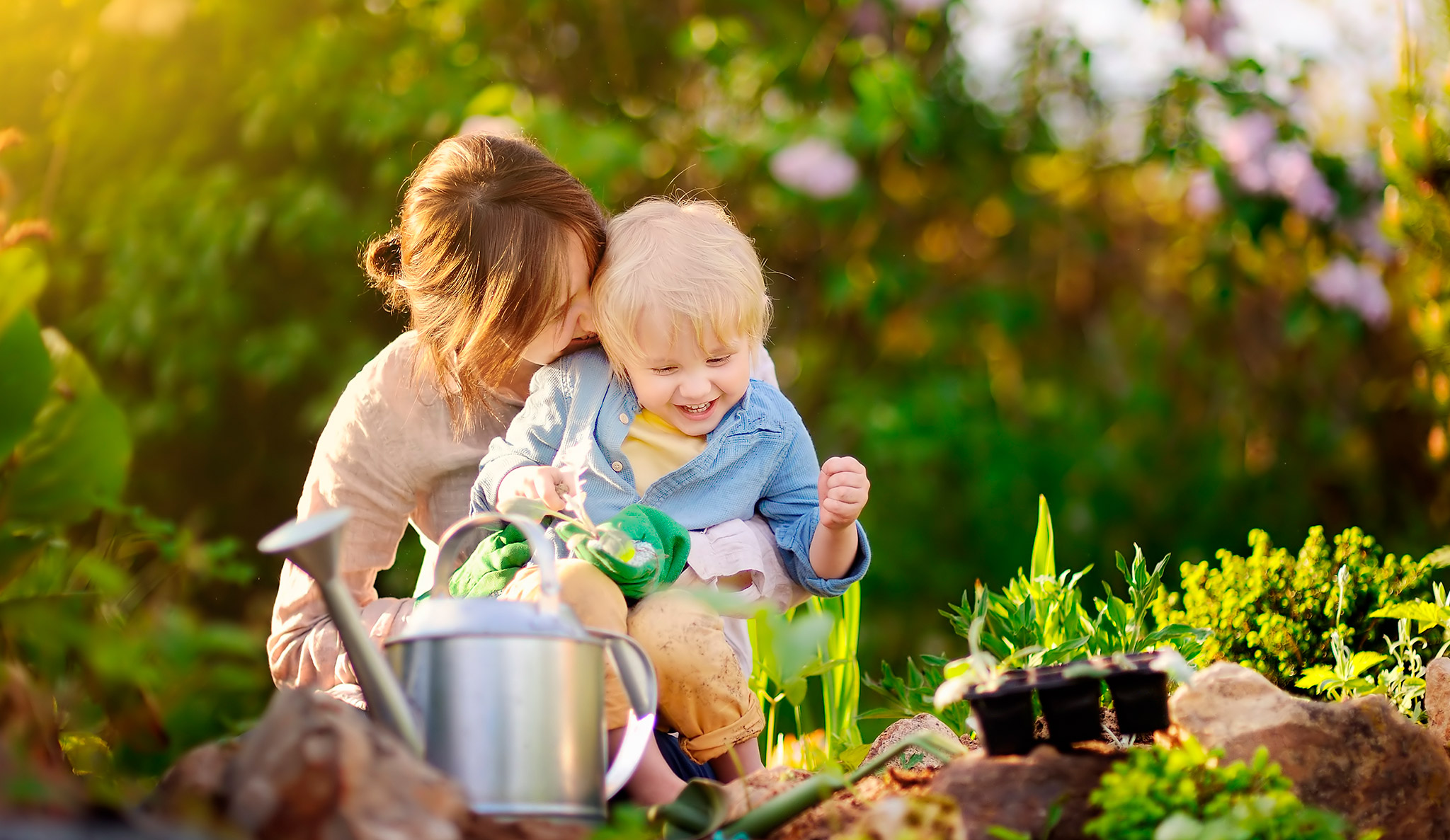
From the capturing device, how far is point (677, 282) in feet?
5.91

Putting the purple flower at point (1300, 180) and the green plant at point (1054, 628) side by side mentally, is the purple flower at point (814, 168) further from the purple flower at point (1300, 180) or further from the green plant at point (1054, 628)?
the green plant at point (1054, 628)

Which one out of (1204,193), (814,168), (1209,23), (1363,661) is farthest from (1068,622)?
(1209,23)

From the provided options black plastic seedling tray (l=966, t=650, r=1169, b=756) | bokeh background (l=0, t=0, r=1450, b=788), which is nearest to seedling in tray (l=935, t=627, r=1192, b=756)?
black plastic seedling tray (l=966, t=650, r=1169, b=756)

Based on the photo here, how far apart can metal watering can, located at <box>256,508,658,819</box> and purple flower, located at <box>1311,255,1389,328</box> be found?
3.65m

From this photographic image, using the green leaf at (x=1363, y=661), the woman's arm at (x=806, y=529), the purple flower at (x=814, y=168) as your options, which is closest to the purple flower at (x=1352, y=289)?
the purple flower at (x=814, y=168)

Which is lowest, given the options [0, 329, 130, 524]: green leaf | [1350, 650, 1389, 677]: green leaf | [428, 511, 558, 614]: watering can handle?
[1350, 650, 1389, 677]: green leaf

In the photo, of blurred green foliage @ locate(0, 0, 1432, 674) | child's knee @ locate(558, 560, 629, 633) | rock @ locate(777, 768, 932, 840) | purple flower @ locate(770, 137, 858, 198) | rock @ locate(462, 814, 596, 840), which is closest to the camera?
rock @ locate(462, 814, 596, 840)

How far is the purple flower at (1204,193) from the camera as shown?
4160 millimetres

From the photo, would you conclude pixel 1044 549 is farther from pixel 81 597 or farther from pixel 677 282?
pixel 81 597

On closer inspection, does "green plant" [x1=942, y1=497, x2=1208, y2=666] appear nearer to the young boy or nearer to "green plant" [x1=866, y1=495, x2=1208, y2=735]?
"green plant" [x1=866, y1=495, x2=1208, y2=735]

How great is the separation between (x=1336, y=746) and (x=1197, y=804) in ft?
1.02

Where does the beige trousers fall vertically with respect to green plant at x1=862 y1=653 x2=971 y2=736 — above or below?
above

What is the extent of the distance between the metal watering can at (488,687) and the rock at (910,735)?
0.77 meters

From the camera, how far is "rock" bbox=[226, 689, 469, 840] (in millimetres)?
953
